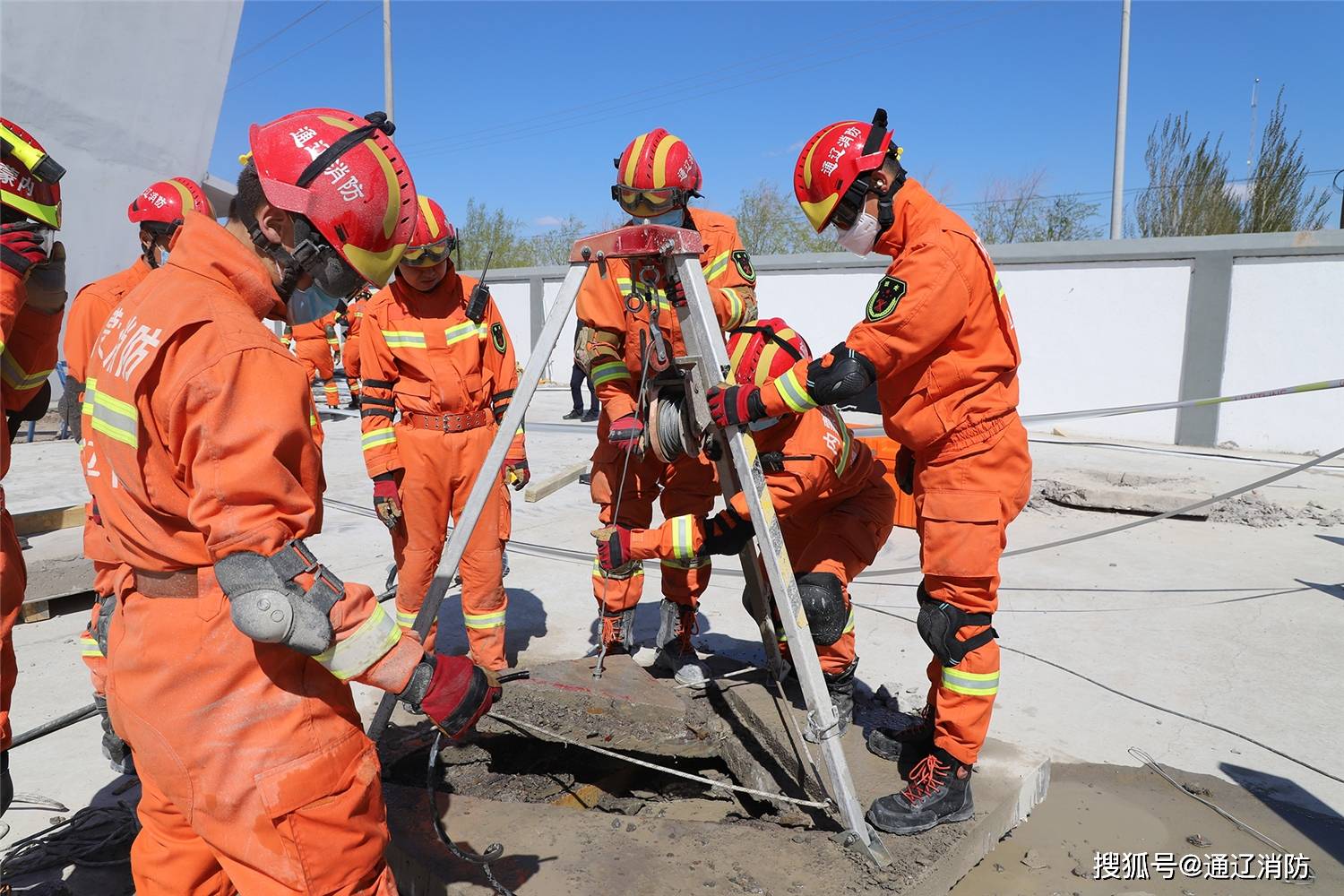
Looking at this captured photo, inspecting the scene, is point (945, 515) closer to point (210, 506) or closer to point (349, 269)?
point (349, 269)

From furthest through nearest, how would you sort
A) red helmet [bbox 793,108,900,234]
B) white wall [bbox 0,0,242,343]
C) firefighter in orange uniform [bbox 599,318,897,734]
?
1. white wall [bbox 0,0,242,343]
2. firefighter in orange uniform [bbox 599,318,897,734]
3. red helmet [bbox 793,108,900,234]

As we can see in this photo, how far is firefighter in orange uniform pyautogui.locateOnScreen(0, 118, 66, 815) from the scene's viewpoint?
262 cm

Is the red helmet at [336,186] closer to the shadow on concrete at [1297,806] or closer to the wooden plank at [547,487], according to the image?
the shadow on concrete at [1297,806]

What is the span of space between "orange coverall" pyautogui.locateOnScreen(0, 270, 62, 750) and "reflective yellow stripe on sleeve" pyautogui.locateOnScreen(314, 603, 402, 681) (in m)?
1.48

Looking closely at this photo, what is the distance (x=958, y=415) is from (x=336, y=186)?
2.03 meters

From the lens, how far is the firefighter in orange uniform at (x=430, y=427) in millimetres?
4203

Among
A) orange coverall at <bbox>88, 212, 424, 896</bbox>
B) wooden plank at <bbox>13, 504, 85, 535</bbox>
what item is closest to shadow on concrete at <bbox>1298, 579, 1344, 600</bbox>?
orange coverall at <bbox>88, 212, 424, 896</bbox>

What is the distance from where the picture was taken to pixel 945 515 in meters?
2.88

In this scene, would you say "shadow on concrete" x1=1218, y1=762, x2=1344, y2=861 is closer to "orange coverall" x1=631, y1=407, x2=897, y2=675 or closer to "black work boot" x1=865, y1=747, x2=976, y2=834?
"black work boot" x1=865, y1=747, x2=976, y2=834

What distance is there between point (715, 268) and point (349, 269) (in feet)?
8.79

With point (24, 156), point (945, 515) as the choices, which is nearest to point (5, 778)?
point (24, 156)

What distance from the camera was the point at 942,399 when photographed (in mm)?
2896

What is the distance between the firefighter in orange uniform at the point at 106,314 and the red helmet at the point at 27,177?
17.2 inches

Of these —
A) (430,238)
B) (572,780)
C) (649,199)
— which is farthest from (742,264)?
(572,780)
